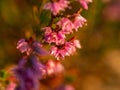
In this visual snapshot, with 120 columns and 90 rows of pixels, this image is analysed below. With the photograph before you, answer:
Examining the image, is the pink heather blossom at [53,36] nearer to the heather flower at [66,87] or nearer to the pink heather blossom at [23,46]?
the pink heather blossom at [23,46]

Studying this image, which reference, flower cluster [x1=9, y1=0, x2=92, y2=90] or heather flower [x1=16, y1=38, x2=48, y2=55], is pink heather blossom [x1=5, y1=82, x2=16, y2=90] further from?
heather flower [x1=16, y1=38, x2=48, y2=55]

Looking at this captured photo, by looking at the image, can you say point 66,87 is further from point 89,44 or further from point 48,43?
point 48,43

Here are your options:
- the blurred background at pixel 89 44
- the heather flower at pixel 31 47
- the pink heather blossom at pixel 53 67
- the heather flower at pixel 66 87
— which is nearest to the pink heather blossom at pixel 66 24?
the heather flower at pixel 31 47

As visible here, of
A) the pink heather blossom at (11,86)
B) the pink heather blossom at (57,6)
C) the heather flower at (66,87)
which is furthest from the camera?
the heather flower at (66,87)

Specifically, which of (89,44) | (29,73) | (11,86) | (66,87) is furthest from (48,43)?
(89,44)

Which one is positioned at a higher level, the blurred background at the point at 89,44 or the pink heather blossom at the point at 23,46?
the blurred background at the point at 89,44

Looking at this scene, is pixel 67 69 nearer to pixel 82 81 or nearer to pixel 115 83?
pixel 82 81
